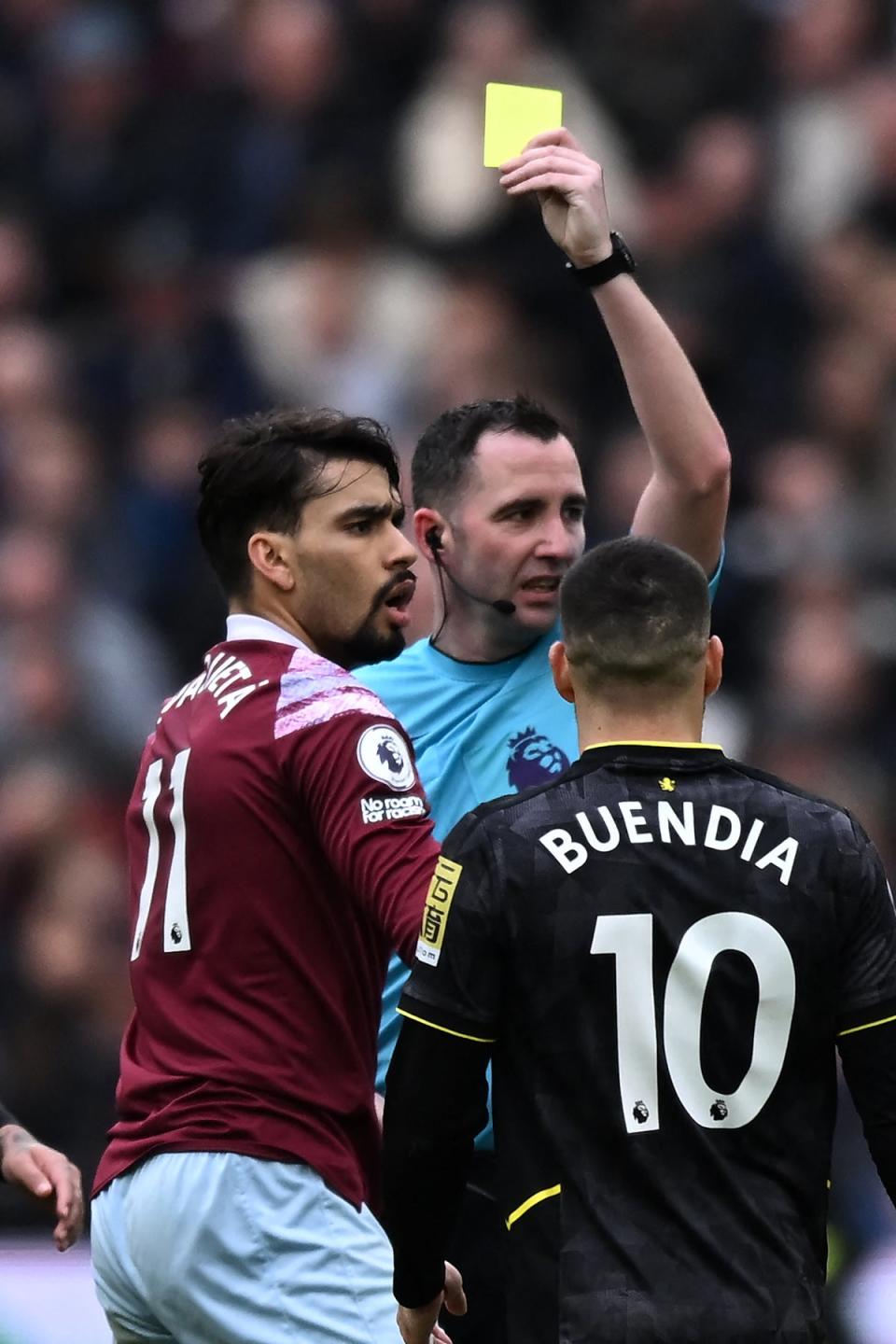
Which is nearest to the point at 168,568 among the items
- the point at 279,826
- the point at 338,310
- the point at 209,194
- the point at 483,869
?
the point at 338,310

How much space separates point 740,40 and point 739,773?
5553 mm

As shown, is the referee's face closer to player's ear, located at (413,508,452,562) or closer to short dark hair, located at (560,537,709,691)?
player's ear, located at (413,508,452,562)

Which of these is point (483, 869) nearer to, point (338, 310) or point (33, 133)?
point (338, 310)

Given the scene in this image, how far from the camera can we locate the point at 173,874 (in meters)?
2.94

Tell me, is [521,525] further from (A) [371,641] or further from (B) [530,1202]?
(B) [530,1202]

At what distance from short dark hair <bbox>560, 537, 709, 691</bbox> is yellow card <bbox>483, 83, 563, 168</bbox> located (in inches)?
37.3

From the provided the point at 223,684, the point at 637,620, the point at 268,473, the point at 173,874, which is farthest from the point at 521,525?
the point at 637,620

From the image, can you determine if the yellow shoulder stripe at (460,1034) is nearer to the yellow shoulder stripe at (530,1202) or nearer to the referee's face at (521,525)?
the yellow shoulder stripe at (530,1202)

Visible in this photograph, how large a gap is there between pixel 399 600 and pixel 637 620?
0.71 metres

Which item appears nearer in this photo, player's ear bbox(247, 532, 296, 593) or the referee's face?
player's ear bbox(247, 532, 296, 593)

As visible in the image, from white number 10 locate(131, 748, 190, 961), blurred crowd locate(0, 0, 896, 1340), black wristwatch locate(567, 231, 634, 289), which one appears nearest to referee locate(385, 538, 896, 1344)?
white number 10 locate(131, 748, 190, 961)

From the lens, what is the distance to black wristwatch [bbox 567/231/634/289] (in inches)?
128

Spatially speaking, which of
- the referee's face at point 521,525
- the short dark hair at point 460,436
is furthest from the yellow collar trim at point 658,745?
the short dark hair at point 460,436

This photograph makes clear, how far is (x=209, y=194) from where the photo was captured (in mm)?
7520
